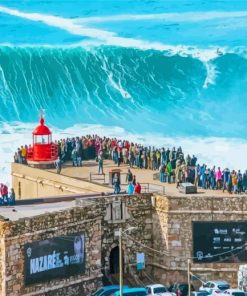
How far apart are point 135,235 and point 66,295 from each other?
309 cm

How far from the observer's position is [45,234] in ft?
143

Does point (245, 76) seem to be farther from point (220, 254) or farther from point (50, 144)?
point (220, 254)

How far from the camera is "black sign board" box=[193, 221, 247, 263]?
46.0 m

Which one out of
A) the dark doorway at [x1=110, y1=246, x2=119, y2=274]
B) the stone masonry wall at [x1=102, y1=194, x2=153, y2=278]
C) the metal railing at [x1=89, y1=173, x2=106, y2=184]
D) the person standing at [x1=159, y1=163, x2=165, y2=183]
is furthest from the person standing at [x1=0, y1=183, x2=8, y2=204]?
the person standing at [x1=159, y1=163, x2=165, y2=183]

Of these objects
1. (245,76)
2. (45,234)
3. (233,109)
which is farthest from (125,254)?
(245,76)

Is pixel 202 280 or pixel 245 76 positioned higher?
pixel 245 76

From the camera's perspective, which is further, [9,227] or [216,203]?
[216,203]

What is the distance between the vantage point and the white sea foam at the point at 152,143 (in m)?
70.7

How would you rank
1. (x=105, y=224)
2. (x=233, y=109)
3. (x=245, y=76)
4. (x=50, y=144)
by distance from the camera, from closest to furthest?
1. (x=105, y=224)
2. (x=50, y=144)
3. (x=233, y=109)
4. (x=245, y=76)

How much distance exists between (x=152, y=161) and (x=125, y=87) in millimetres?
43531

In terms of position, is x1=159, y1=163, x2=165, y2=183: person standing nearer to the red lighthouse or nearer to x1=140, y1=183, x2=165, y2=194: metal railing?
x1=140, y1=183, x2=165, y2=194: metal railing

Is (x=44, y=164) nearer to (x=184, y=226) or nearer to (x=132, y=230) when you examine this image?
(x=132, y=230)

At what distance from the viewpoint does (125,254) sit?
151ft

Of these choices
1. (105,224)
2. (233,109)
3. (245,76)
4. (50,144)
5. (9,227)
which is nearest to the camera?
(9,227)
